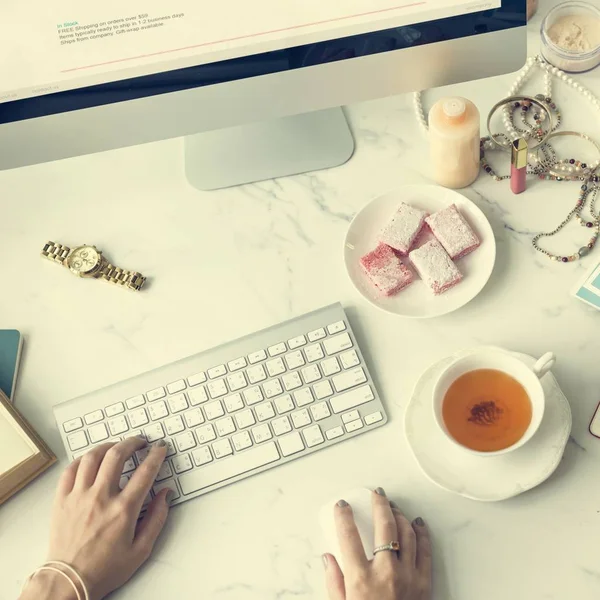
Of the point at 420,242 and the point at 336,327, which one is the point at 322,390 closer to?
the point at 336,327

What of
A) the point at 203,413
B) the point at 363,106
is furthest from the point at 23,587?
the point at 363,106

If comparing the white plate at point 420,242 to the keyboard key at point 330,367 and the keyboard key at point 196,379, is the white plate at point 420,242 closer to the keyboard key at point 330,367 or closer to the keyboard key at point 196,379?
the keyboard key at point 330,367

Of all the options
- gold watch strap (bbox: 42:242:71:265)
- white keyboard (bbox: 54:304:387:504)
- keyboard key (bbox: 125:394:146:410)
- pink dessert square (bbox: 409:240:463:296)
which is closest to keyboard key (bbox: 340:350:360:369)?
white keyboard (bbox: 54:304:387:504)

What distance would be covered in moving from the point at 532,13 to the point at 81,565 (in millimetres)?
775

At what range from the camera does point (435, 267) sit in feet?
2.47

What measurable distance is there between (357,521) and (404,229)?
11.6 inches

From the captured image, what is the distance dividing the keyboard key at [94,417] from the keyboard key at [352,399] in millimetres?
236

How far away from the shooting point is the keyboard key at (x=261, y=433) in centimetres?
73

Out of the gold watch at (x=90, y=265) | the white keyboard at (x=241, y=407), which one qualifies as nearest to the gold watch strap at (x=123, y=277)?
the gold watch at (x=90, y=265)

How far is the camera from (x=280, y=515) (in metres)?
0.72

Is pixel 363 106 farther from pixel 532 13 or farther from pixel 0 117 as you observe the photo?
pixel 0 117

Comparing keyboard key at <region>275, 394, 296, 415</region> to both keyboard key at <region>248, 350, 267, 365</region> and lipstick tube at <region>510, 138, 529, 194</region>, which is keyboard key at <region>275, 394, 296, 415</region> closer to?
keyboard key at <region>248, 350, 267, 365</region>

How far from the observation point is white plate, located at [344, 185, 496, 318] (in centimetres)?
76

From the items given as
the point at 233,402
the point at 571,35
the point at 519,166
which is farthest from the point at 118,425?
the point at 571,35
